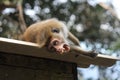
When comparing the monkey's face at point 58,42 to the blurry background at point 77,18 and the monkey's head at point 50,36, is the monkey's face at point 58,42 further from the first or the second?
the blurry background at point 77,18

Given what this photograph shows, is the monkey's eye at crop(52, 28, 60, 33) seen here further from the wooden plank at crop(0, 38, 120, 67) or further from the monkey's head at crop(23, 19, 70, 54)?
the wooden plank at crop(0, 38, 120, 67)

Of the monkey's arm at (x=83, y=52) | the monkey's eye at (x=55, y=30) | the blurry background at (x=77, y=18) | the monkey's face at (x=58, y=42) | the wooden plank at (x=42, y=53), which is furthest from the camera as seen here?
the blurry background at (x=77, y=18)

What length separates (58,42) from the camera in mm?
3898

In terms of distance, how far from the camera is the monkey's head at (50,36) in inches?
146

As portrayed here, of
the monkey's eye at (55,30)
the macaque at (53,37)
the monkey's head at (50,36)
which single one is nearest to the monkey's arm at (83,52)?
the macaque at (53,37)

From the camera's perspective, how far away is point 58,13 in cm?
1018

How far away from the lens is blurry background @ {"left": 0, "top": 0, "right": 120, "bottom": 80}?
8.06 m

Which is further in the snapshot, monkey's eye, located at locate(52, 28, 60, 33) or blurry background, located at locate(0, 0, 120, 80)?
blurry background, located at locate(0, 0, 120, 80)

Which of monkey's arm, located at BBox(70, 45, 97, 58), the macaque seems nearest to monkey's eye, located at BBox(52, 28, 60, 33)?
the macaque

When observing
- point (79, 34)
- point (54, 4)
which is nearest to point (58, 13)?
point (54, 4)

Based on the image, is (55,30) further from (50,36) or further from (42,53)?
(42,53)

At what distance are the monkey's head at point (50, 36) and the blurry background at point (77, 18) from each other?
6.09 feet

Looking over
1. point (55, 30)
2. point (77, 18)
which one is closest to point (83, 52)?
point (55, 30)

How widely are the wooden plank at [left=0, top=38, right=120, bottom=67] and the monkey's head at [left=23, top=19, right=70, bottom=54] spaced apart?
106 mm
